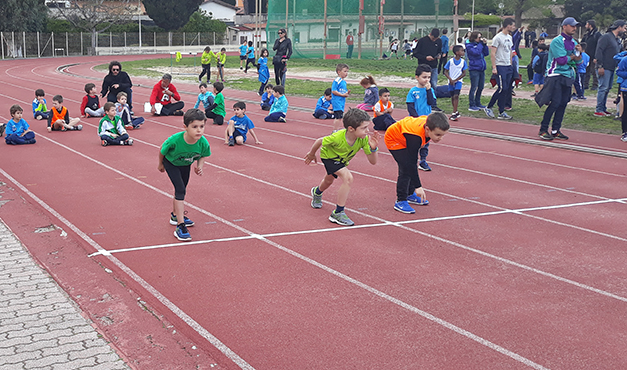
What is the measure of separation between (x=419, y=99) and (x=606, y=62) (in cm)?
763

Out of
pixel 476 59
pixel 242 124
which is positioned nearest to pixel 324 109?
pixel 476 59

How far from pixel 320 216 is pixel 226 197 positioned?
1581 millimetres

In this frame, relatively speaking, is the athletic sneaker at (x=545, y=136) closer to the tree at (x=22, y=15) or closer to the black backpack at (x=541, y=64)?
the black backpack at (x=541, y=64)

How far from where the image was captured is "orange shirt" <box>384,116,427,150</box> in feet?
26.1

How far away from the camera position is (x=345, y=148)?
771cm

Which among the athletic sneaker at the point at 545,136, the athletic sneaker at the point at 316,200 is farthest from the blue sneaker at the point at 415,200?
the athletic sneaker at the point at 545,136

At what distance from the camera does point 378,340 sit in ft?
15.5

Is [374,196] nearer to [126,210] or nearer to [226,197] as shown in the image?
[226,197]

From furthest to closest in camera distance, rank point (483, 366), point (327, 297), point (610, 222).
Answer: point (610, 222), point (327, 297), point (483, 366)

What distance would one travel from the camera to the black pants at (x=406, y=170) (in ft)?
26.5

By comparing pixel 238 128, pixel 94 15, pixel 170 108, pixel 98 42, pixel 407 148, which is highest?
pixel 94 15

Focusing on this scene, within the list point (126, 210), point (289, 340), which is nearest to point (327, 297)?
point (289, 340)

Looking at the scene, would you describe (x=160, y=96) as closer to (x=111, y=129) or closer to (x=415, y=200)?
(x=111, y=129)

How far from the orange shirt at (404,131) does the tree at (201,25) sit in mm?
64889
